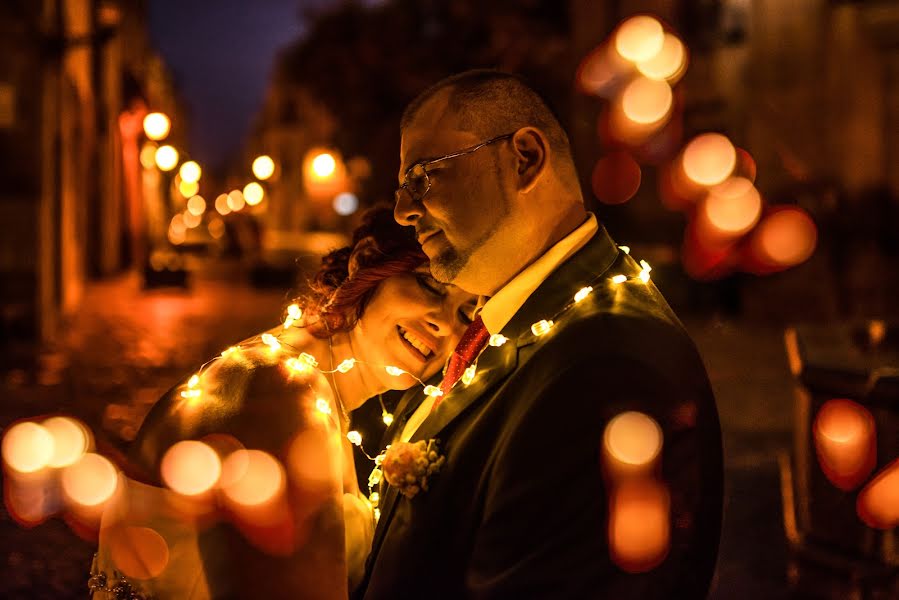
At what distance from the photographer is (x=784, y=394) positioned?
10898 mm

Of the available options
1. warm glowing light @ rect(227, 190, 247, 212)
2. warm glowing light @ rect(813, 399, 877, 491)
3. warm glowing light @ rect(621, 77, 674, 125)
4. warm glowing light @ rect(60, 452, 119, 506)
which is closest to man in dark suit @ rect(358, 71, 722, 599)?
warm glowing light @ rect(60, 452, 119, 506)

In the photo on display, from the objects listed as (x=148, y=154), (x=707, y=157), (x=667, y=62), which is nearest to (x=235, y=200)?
(x=148, y=154)

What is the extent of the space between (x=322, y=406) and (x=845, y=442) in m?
3.51

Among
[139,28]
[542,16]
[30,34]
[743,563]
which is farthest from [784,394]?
[139,28]

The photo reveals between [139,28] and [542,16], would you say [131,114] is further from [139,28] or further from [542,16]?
[139,28]

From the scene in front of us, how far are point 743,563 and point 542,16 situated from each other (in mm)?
20085

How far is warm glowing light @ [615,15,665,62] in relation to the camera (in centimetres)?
1897

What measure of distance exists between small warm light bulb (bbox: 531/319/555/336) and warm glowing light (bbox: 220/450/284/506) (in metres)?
0.70

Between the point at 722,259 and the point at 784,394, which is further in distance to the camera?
the point at 722,259

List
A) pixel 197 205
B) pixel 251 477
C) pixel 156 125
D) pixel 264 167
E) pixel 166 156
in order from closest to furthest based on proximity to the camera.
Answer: pixel 251 477 → pixel 264 167 → pixel 156 125 → pixel 166 156 → pixel 197 205

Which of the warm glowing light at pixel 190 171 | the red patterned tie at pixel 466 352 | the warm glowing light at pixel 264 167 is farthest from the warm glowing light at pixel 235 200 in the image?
the red patterned tie at pixel 466 352

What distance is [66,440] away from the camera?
709 cm

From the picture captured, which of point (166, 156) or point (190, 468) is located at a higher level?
point (190, 468)

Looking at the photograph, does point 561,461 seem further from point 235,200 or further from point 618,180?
point 235,200
